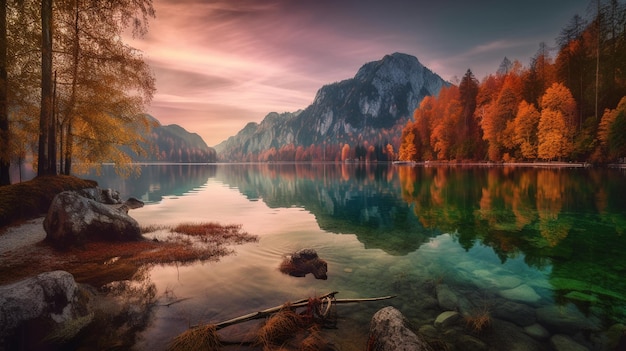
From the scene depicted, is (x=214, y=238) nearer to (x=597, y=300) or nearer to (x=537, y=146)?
(x=597, y=300)

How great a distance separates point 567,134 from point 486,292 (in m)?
69.2

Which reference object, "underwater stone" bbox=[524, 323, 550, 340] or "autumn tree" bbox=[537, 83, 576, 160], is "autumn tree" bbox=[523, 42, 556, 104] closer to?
"autumn tree" bbox=[537, 83, 576, 160]

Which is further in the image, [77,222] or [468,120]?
[468,120]

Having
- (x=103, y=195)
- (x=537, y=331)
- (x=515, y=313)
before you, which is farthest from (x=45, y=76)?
(x=537, y=331)

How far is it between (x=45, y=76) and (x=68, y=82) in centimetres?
351

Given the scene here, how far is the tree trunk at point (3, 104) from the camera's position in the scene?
1780 centimetres

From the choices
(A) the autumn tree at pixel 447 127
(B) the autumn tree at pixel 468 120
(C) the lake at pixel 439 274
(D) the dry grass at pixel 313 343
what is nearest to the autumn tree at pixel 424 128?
(A) the autumn tree at pixel 447 127

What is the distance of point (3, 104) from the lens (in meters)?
18.4

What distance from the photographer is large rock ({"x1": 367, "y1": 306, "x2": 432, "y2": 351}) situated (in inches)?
218

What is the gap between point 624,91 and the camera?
5675 cm

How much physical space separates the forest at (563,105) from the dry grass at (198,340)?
69139 millimetres

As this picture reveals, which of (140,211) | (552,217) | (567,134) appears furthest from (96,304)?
(567,134)

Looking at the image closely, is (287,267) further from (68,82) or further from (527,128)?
(527,128)

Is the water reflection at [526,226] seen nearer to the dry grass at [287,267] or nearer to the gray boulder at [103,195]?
the dry grass at [287,267]
